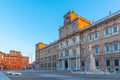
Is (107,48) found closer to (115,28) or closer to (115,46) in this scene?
(115,46)

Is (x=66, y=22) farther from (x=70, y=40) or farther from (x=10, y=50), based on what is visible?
(x=10, y=50)

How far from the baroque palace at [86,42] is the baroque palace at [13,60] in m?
29.7

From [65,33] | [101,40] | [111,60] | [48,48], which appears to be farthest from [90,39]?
[48,48]

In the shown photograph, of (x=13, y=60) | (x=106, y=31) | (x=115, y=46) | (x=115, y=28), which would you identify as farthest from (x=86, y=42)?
(x=13, y=60)

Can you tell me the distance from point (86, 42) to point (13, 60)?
5789 cm

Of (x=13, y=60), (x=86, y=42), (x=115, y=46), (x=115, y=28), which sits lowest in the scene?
(x=13, y=60)

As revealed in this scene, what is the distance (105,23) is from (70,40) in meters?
16.1

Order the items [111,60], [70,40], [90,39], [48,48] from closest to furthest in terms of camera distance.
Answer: [111,60]
[90,39]
[70,40]
[48,48]

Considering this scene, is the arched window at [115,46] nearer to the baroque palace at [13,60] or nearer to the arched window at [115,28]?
the arched window at [115,28]

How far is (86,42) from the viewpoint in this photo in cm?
4041

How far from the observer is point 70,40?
47969 mm

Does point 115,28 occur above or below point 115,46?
above

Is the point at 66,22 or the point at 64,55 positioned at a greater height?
the point at 66,22

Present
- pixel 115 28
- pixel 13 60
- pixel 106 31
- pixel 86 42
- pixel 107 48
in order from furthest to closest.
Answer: pixel 13 60, pixel 86 42, pixel 106 31, pixel 107 48, pixel 115 28
